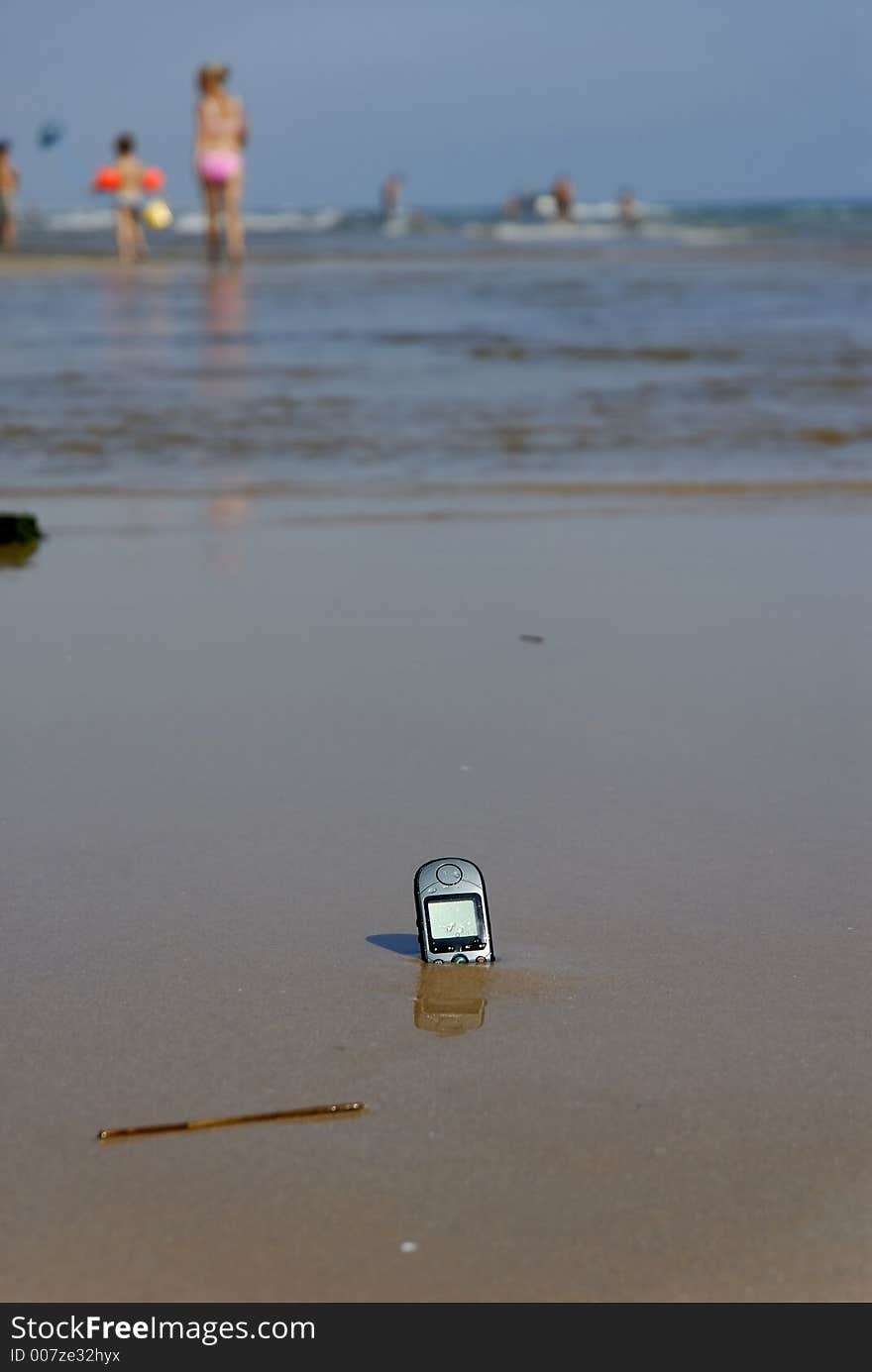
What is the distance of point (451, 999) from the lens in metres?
2.42

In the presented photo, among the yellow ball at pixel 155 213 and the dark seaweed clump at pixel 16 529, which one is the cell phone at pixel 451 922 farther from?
the yellow ball at pixel 155 213

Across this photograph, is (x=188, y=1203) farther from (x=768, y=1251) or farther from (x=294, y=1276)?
(x=768, y=1251)

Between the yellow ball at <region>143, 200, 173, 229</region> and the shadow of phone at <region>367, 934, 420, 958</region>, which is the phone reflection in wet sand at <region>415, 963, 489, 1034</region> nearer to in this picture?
the shadow of phone at <region>367, 934, 420, 958</region>

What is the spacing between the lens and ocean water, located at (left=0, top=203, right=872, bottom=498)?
22.1 ft

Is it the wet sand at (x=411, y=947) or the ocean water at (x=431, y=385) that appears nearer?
the wet sand at (x=411, y=947)

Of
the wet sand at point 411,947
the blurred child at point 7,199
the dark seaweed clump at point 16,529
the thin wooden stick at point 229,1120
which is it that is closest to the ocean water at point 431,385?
the dark seaweed clump at point 16,529

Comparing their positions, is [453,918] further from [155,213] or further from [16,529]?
[155,213]

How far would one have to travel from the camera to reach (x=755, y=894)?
2736 mm

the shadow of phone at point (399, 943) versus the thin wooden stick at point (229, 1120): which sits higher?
the shadow of phone at point (399, 943)

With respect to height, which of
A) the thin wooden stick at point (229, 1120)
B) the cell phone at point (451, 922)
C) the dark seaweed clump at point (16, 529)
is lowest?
the thin wooden stick at point (229, 1120)

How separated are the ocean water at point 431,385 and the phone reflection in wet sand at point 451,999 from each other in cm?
390

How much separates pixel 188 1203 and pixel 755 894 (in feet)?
3.55

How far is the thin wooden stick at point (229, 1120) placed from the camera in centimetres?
205
